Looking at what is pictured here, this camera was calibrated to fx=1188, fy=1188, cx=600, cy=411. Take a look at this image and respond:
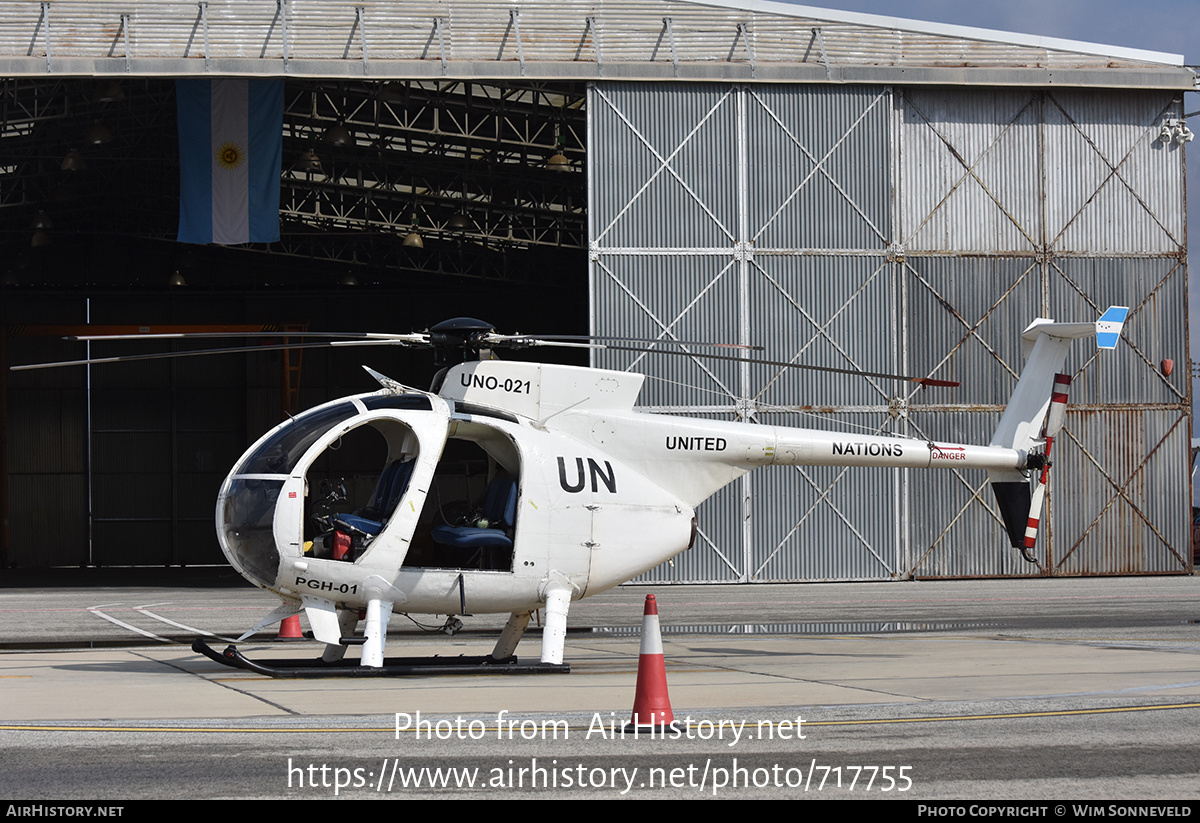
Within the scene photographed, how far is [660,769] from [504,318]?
4338 centimetres

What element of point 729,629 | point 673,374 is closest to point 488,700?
point 729,629

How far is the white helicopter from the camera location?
11102 millimetres

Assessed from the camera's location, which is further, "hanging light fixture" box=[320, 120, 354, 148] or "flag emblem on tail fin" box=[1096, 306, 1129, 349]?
"hanging light fixture" box=[320, 120, 354, 148]

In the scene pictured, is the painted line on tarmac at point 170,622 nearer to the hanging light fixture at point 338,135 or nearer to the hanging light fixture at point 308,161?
the hanging light fixture at point 338,135

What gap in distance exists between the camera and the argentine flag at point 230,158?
27.5 meters

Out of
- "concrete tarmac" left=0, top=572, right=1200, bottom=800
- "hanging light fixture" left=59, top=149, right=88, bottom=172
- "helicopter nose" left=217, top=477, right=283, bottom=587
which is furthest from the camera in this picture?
"hanging light fixture" left=59, top=149, right=88, bottom=172

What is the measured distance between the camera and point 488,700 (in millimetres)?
9719

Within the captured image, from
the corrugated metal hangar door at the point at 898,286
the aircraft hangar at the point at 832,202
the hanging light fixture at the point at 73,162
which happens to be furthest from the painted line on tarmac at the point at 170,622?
the hanging light fixture at the point at 73,162

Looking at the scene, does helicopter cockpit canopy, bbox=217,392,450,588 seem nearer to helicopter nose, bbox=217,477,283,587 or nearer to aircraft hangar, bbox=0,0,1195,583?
helicopter nose, bbox=217,477,283,587

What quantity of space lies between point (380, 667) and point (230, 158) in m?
20.2

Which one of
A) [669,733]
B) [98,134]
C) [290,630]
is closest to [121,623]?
[290,630]

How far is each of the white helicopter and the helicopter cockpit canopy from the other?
17 millimetres

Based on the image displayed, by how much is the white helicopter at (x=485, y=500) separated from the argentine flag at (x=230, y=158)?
686 inches

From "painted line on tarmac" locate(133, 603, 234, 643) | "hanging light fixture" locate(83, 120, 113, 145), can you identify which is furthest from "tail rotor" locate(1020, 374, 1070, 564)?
"hanging light fixture" locate(83, 120, 113, 145)
